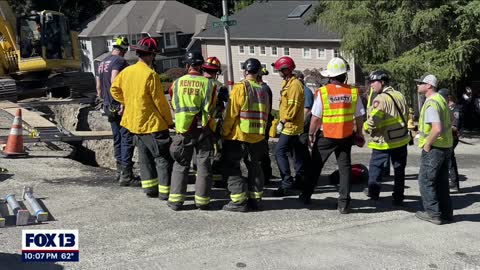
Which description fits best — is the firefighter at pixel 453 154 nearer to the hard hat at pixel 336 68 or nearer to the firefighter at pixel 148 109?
the hard hat at pixel 336 68

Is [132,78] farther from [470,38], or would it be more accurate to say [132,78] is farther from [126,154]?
[470,38]

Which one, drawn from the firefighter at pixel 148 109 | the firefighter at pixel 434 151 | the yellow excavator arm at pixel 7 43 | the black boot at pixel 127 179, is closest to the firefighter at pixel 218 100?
the firefighter at pixel 148 109

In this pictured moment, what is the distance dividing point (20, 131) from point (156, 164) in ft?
10.6

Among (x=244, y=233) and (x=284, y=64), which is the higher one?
(x=284, y=64)

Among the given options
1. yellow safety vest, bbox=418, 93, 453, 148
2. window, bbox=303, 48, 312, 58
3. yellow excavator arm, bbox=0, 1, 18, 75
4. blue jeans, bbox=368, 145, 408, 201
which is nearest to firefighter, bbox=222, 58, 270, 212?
blue jeans, bbox=368, 145, 408, 201

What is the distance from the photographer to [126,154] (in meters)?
7.75

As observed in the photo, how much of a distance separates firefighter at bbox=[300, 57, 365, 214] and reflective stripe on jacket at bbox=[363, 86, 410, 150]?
1.31 ft

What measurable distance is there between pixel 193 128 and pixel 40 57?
1323 cm

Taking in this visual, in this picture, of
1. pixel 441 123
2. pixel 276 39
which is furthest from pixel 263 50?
pixel 441 123

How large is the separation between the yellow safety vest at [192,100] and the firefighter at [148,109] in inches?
14.6

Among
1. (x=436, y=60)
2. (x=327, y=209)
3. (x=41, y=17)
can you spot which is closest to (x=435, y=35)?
(x=436, y=60)

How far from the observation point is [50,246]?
5.49 metres

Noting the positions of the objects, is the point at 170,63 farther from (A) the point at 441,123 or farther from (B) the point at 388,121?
(A) the point at 441,123

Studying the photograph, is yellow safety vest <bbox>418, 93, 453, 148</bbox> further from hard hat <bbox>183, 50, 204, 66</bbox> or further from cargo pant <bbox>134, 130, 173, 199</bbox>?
cargo pant <bbox>134, 130, 173, 199</bbox>
